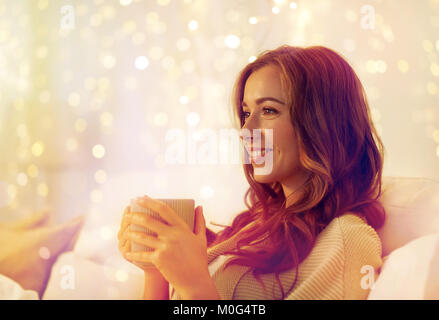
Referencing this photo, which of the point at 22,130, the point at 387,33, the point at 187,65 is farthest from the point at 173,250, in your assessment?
the point at 387,33

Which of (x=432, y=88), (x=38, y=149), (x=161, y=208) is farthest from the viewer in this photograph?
(x=38, y=149)

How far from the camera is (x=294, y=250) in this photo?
0.81 metres

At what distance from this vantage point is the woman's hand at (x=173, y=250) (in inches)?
27.8

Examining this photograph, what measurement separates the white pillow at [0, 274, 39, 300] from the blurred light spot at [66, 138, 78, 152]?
1.20ft

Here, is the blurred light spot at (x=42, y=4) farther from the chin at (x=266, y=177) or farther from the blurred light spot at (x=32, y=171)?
the chin at (x=266, y=177)

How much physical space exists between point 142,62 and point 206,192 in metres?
0.37

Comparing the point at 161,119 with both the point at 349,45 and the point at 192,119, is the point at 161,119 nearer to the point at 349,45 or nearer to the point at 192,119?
the point at 192,119

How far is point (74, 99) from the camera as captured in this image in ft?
3.42

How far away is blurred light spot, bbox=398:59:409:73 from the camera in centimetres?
96

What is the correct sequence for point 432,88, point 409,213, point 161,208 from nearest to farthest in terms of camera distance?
point 161,208 < point 409,213 < point 432,88

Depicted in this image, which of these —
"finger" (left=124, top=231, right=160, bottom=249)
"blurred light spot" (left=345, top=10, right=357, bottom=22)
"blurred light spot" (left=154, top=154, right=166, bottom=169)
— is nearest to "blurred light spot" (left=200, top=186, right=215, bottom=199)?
"blurred light spot" (left=154, top=154, right=166, bottom=169)

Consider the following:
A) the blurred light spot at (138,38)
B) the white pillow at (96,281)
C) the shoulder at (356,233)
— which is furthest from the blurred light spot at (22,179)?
the shoulder at (356,233)

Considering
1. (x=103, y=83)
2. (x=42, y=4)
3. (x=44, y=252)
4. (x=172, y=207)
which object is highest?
(x=42, y=4)
